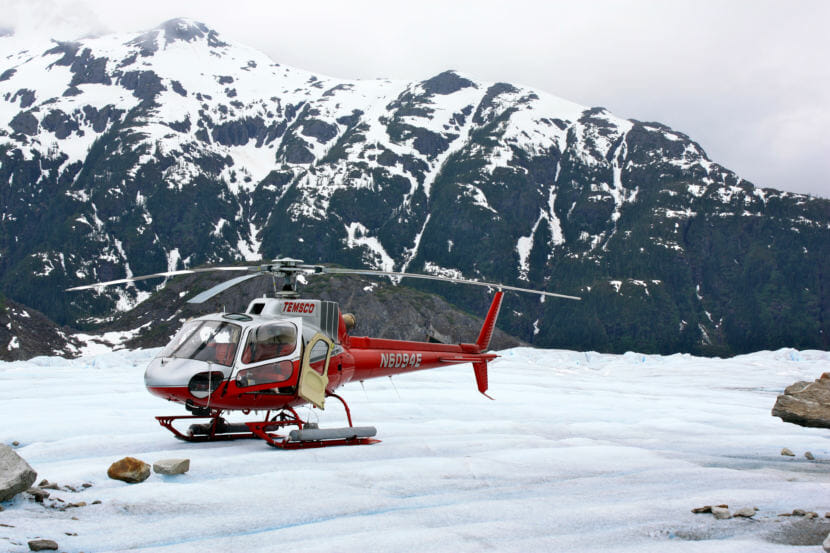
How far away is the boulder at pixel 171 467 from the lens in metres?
7.47

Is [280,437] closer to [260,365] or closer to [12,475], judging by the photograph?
[260,365]

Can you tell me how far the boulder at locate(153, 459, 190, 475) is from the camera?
7469mm

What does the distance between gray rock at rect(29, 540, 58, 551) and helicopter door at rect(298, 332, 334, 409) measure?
19.1 ft

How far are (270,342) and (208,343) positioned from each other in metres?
1.03

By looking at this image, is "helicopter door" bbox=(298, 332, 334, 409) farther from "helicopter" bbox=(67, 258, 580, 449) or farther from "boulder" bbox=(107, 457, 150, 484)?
"boulder" bbox=(107, 457, 150, 484)

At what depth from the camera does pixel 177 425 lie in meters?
12.6

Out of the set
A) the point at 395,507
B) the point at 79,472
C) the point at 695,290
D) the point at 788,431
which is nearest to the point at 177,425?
the point at 79,472

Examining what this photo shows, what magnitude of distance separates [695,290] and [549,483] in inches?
7375

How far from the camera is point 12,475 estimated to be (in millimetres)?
5746

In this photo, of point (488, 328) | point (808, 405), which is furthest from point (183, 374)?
point (808, 405)

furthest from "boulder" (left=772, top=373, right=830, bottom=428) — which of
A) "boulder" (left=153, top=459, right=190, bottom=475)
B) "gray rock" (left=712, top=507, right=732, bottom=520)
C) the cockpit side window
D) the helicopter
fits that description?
"boulder" (left=153, top=459, right=190, bottom=475)

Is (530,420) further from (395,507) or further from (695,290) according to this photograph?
(695,290)

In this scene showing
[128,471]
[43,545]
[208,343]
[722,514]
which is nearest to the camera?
[43,545]

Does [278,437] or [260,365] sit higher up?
[260,365]
